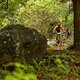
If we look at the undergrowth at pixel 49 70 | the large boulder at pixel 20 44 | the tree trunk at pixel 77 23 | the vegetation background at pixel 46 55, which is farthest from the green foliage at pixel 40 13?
the undergrowth at pixel 49 70

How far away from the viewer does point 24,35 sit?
10438mm

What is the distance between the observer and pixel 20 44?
396 inches

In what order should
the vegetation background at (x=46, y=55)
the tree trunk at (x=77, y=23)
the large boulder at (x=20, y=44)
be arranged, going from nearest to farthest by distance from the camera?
the vegetation background at (x=46, y=55), the large boulder at (x=20, y=44), the tree trunk at (x=77, y=23)

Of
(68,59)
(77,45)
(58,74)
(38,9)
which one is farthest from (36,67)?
(38,9)

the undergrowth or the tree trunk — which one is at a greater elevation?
the tree trunk

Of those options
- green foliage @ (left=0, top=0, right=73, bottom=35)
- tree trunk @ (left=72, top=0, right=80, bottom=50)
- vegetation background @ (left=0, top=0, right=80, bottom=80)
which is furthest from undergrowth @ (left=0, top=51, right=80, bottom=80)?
green foliage @ (left=0, top=0, right=73, bottom=35)

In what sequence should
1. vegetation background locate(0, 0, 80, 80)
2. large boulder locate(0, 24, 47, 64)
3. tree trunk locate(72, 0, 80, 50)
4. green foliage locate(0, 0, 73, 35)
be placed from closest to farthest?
vegetation background locate(0, 0, 80, 80) < large boulder locate(0, 24, 47, 64) < tree trunk locate(72, 0, 80, 50) < green foliage locate(0, 0, 73, 35)

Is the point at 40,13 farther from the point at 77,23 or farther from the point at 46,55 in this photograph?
the point at 46,55

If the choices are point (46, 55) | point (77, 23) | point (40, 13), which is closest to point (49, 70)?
point (46, 55)

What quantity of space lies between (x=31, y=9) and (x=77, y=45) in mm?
18624

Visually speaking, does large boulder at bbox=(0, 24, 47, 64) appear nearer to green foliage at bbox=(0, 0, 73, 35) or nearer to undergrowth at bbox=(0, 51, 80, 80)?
undergrowth at bbox=(0, 51, 80, 80)

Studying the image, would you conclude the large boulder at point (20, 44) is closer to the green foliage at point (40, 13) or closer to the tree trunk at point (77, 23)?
the tree trunk at point (77, 23)

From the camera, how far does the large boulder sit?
997cm

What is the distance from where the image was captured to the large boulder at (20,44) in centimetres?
997
